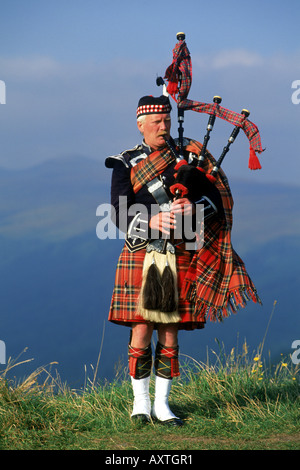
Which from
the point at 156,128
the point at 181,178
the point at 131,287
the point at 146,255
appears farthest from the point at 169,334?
the point at 156,128

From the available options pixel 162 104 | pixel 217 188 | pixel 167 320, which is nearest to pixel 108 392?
pixel 167 320

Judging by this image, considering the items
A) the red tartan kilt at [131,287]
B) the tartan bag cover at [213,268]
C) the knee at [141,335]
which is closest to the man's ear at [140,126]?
the tartan bag cover at [213,268]

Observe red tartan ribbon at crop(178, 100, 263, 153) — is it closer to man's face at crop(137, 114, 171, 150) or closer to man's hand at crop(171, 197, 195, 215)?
man's face at crop(137, 114, 171, 150)

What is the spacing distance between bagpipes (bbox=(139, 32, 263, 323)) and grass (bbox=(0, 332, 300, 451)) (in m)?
0.80

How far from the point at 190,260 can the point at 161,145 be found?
0.83 m

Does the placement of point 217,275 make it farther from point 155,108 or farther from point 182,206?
point 155,108

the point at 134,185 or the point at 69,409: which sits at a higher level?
the point at 134,185

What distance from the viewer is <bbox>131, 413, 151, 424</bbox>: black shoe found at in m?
4.51

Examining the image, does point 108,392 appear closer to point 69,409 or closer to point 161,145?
point 69,409

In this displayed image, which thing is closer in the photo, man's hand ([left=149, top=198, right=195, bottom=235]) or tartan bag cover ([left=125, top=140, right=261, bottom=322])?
man's hand ([left=149, top=198, right=195, bottom=235])

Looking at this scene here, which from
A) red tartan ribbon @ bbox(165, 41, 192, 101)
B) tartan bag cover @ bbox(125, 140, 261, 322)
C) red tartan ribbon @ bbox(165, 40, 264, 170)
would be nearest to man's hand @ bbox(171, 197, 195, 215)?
tartan bag cover @ bbox(125, 140, 261, 322)
